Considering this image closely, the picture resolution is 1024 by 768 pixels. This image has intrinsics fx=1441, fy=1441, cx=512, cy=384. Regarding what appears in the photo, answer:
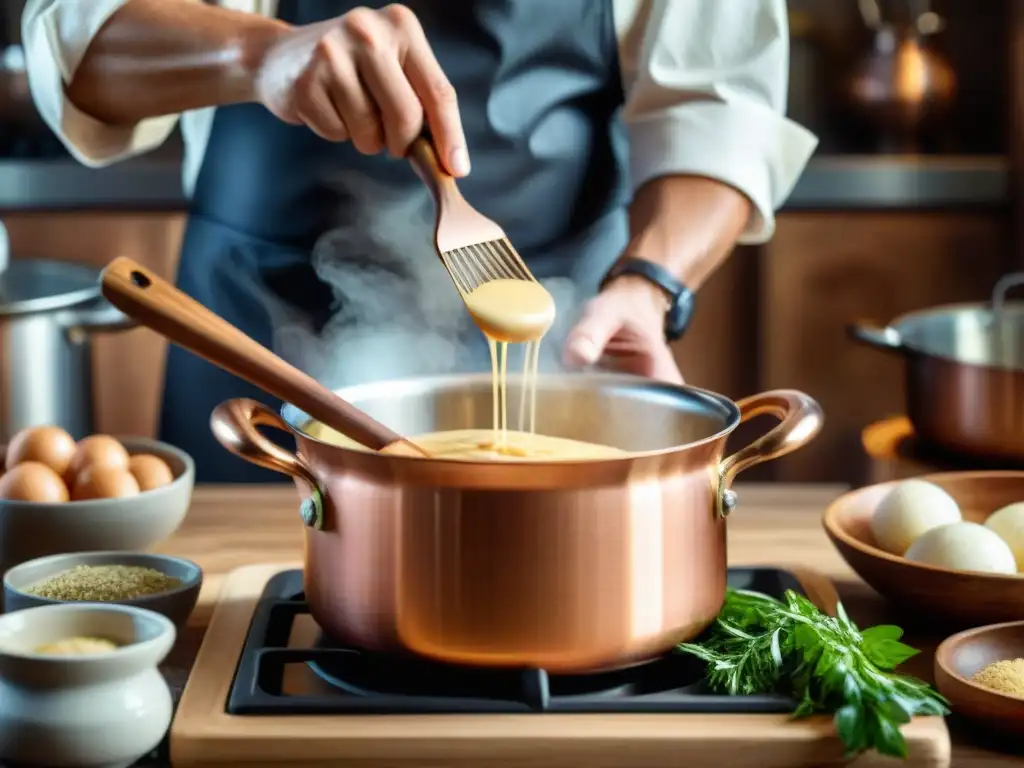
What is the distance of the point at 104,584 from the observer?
1.02 metres

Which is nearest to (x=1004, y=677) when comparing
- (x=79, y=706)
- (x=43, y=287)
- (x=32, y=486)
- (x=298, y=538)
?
(x=79, y=706)

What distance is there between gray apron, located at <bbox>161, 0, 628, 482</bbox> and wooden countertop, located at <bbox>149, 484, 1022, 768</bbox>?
31cm

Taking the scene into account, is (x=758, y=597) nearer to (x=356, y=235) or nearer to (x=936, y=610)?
(x=936, y=610)

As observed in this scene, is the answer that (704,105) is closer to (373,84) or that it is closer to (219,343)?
(373,84)

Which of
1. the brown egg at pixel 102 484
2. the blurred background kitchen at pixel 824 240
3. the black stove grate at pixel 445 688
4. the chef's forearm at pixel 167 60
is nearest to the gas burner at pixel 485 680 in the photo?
the black stove grate at pixel 445 688

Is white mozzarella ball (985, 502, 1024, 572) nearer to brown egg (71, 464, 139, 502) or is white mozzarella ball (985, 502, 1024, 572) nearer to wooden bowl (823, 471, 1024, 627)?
wooden bowl (823, 471, 1024, 627)

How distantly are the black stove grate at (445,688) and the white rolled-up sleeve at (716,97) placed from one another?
0.80m

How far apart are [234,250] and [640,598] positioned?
102 centimetres

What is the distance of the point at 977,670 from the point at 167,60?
0.94 m

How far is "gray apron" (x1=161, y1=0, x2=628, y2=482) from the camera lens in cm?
171

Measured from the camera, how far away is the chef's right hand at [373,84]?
44.8 inches

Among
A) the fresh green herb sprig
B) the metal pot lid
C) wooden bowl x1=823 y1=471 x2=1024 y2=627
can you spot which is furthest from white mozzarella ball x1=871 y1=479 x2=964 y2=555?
the metal pot lid

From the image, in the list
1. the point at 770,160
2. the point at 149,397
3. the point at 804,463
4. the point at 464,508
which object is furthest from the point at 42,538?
the point at 804,463

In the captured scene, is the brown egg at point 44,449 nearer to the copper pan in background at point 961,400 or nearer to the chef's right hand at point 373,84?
the chef's right hand at point 373,84
